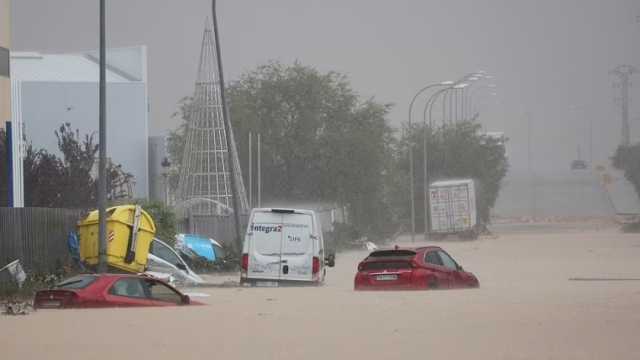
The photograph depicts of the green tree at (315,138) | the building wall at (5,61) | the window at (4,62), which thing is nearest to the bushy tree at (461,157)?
the green tree at (315,138)

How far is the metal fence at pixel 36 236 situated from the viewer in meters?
29.4

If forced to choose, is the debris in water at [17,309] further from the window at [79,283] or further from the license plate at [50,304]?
the window at [79,283]

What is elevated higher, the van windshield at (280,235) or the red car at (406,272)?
the van windshield at (280,235)

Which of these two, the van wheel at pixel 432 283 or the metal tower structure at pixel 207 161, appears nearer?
the van wheel at pixel 432 283

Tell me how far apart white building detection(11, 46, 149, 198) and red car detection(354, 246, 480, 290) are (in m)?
41.1

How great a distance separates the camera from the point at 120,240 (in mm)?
30391

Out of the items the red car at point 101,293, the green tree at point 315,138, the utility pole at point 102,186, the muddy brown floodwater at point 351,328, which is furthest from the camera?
the green tree at point 315,138

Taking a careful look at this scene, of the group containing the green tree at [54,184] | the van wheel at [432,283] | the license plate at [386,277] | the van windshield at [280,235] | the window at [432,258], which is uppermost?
the green tree at [54,184]

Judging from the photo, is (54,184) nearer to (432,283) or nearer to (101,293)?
(432,283)

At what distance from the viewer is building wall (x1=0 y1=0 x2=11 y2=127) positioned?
35938 mm

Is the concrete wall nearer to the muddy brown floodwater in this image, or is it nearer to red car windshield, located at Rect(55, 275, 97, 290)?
the muddy brown floodwater

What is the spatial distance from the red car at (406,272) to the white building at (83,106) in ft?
135

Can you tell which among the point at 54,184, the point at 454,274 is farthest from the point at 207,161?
the point at 454,274

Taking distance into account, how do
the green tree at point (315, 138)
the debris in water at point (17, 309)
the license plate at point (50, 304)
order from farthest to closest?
the green tree at point (315, 138) → the license plate at point (50, 304) → the debris in water at point (17, 309)
